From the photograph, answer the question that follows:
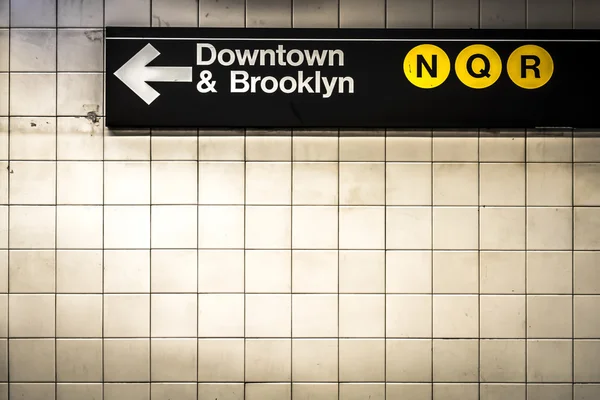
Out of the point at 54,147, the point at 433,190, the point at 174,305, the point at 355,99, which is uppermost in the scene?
the point at 355,99

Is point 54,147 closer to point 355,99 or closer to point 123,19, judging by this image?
point 123,19

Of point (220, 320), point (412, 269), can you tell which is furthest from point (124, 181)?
point (412, 269)

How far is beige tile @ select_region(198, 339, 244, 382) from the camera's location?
2.24 meters

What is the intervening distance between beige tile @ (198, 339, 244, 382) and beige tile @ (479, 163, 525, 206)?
5.06 feet

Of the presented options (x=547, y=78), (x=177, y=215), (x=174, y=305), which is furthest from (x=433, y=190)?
(x=174, y=305)

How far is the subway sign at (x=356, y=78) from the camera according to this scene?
220 centimetres

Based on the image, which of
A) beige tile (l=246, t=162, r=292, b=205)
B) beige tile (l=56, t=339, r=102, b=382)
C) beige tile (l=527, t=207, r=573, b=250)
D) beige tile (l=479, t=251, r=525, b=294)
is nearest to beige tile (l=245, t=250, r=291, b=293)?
beige tile (l=246, t=162, r=292, b=205)

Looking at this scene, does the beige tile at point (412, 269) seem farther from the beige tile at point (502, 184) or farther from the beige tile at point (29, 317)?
the beige tile at point (29, 317)

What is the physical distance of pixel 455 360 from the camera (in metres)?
2.25

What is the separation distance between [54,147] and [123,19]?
78 centimetres

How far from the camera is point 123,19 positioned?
225 centimetres

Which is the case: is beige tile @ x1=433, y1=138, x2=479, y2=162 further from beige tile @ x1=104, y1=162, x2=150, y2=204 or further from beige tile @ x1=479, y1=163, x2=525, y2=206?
beige tile @ x1=104, y1=162, x2=150, y2=204

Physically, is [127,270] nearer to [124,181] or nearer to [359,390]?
[124,181]

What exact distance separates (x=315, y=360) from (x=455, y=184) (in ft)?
3.97
